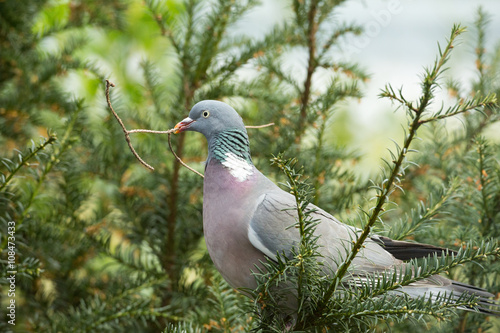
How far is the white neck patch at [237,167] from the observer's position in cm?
112

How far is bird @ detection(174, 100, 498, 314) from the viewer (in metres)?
1.02

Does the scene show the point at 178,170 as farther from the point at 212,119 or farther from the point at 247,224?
Answer: the point at 247,224

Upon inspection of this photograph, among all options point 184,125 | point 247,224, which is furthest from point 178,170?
point 247,224

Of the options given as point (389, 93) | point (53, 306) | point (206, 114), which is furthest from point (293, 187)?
point (53, 306)

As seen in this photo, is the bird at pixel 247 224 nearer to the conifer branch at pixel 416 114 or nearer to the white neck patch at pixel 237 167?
the white neck patch at pixel 237 167

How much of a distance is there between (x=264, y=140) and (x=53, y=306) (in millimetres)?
774

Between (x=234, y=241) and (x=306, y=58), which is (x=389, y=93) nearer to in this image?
(x=234, y=241)

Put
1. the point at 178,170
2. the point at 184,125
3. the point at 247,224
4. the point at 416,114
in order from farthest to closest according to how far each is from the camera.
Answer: the point at 178,170 → the point at 184,125 → the point at 247,224 → the point at 416,114

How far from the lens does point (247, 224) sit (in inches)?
41.4

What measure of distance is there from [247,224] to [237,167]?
143 mm

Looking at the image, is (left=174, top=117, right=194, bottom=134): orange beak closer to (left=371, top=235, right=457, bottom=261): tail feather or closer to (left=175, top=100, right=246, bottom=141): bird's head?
(left=175, top=100, right=246, bottom=141): bird's head

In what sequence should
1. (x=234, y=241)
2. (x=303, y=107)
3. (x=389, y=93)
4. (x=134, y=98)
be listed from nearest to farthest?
(x=389, y=93)
(x=234, y=241)
(x=303, y=107)
(x=134, y=98)

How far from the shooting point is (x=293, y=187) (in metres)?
0.71

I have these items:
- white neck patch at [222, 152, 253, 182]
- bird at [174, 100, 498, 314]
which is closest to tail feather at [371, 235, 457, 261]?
bird at [174, 100, 498, 314]
